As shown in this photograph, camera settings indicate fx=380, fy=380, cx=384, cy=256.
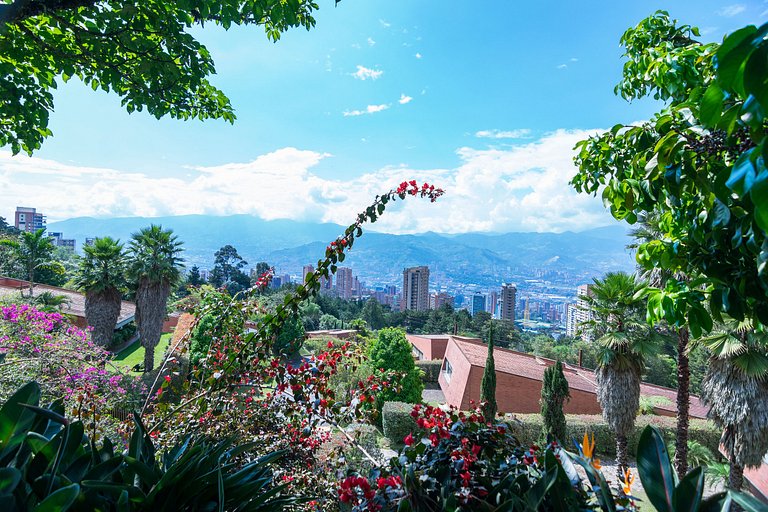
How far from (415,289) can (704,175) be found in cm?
8550

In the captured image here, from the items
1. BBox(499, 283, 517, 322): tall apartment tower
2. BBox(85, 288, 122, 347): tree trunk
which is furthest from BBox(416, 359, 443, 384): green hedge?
BBox(499, 283, 517, 322): tall apartment tower

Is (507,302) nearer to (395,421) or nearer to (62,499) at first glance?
(395,421)

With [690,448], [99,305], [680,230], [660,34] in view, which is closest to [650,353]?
[690,448]

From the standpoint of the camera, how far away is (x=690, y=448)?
13.0 m

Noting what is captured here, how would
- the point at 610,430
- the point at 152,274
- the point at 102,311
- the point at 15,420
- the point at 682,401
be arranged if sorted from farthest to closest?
1. the point at 102,311
2. the point at 152,274
3. the point at 610,430
4. the point at 682,401
5. the point at 15,420

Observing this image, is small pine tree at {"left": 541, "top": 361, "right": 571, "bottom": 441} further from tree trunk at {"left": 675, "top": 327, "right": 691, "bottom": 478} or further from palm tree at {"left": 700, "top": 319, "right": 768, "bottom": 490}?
palm tree at {"left": 700, "top": 319, "right": 768, "bottom": 490}

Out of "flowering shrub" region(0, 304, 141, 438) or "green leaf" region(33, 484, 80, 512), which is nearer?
"green leaf" region(33, 484, 80, 512)

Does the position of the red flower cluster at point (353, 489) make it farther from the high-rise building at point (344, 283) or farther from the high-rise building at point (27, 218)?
the high-rise building at point (27, 218)

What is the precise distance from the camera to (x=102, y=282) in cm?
1725

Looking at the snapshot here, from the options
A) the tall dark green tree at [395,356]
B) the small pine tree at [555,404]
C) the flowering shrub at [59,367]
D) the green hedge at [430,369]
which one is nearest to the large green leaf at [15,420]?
the flowering shrub at [59,367]

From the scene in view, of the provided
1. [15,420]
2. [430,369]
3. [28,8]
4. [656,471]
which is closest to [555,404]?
[656,471]

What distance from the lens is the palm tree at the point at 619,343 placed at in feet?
34.3

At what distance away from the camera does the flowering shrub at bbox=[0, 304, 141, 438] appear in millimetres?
3457

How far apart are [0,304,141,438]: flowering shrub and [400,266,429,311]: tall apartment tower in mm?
78054
